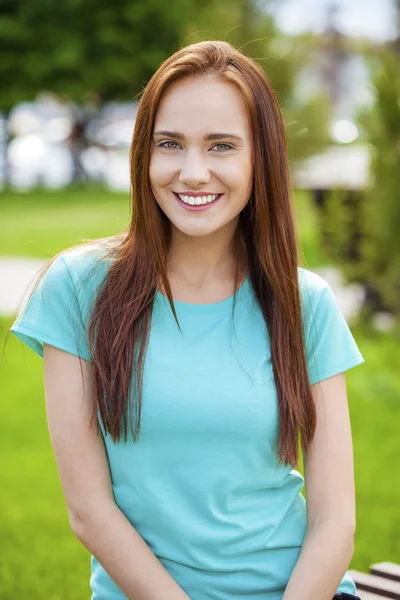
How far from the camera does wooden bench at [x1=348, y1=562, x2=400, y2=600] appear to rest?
292cm

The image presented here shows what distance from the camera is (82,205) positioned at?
76.2ft

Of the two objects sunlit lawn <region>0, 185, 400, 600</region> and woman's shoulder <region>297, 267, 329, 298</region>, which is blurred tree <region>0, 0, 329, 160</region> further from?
woman's shoulder <region>297, 267, 329, 298</region>

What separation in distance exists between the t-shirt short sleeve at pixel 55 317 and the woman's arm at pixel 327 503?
0.57 meters

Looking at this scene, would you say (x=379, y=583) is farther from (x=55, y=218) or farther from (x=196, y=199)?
(x=55, y=218)

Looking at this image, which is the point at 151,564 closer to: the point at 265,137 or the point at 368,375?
the point at 265,137

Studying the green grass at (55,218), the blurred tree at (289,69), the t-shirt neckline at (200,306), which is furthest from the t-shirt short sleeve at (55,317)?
the blurred tree at (289,69)

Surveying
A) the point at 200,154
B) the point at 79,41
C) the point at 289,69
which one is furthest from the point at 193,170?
the point at 79,41

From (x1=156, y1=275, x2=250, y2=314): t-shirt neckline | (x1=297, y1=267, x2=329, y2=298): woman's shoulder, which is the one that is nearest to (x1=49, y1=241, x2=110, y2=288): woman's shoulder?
(x1=156, y1=275, x2=250, y2=314): t-shirt neckline

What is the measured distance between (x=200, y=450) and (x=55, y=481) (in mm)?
3545

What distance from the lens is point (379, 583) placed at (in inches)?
117

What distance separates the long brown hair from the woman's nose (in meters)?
0.10

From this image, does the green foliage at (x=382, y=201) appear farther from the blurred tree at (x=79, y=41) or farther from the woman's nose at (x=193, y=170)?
the blurred tree at (x=79, y=41)

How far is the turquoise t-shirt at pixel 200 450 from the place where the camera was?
7.60ft

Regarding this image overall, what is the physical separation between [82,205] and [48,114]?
23.3 m
